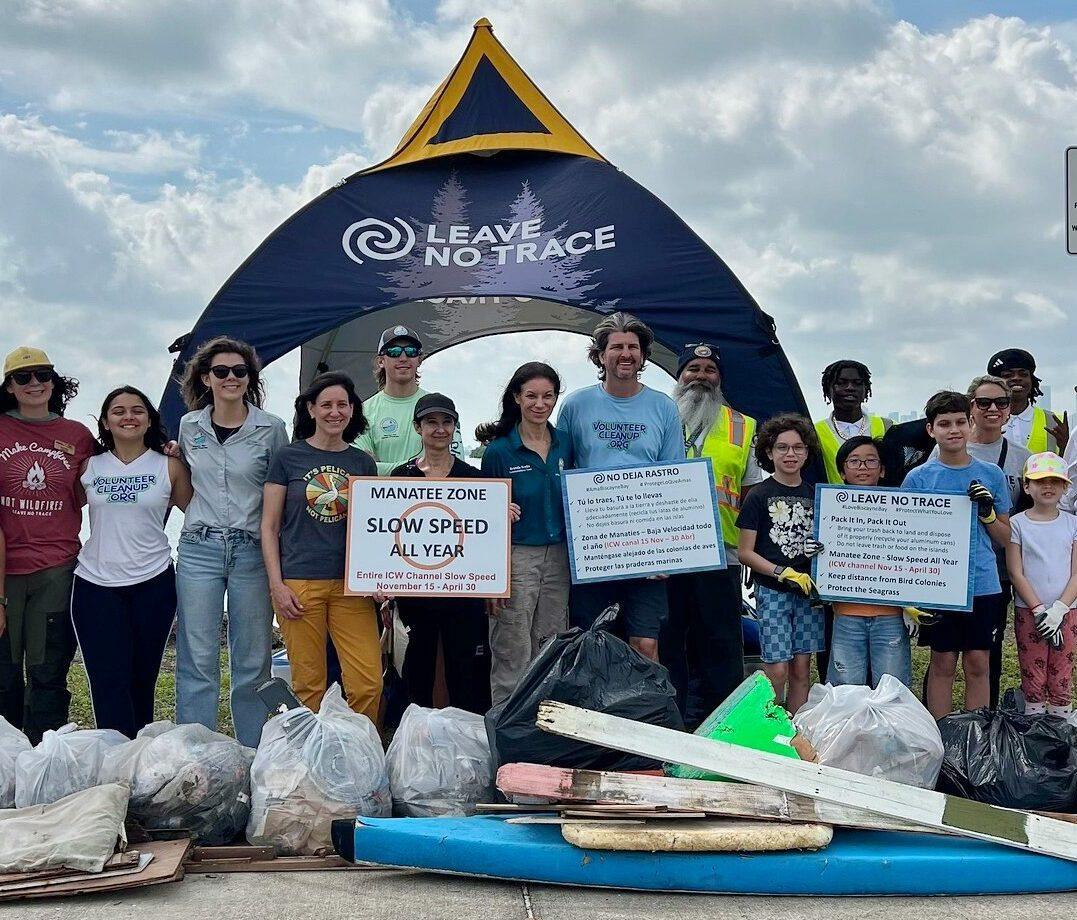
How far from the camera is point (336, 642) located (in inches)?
194

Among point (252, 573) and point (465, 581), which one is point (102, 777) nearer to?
point (252, 573)

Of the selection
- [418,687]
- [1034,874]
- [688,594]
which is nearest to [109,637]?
[418,687]

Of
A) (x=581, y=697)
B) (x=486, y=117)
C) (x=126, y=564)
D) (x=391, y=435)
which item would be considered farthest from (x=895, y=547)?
(x=486, y=117)

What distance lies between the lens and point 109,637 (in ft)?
15.9

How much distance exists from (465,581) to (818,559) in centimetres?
162

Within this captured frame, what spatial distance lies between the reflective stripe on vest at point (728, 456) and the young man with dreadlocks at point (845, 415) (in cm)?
44

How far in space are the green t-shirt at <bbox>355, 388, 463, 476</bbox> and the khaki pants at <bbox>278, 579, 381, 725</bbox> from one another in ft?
2.98

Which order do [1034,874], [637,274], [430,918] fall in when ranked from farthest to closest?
[637,274] < [1034,874] < [430,918]

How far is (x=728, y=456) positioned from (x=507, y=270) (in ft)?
5.72

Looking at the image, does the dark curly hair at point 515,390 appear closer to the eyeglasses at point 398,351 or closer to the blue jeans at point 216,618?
the eyeglasses at point 398,351

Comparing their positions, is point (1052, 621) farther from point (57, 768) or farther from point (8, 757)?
point (8, 757)

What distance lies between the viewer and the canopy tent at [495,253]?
6.51 m

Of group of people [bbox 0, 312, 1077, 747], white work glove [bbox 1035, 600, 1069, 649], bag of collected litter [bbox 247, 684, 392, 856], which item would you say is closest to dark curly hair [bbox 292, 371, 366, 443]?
group of people [bbox 0, 312, 1077, 747]

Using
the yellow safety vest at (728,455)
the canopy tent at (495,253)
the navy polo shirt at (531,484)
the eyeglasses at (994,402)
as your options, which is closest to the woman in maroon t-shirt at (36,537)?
the canopy tent at (495,253)
